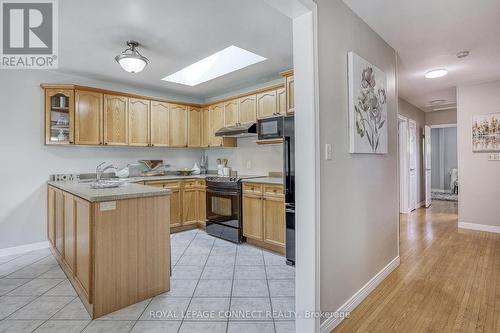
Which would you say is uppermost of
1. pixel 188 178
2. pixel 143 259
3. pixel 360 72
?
pixel 360 72

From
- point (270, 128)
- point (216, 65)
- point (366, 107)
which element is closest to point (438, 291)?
point (366, 107)

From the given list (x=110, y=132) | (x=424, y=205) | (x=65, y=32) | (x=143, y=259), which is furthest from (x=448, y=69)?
(x=110, y=132)

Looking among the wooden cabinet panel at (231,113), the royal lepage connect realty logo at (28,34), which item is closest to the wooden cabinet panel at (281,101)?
the wooden cabinet panel at (231,113)

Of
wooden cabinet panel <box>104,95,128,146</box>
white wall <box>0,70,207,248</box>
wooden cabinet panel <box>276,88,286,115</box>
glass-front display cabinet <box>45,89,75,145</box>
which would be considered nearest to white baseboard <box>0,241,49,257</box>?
white wall <box>0,70,207,248</box>

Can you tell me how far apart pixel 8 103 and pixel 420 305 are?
5207 millimetres

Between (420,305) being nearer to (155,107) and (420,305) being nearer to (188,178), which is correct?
(188,178)

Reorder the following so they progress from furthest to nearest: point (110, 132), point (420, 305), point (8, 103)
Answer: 1. point (110, 132)
2. point (8, 103)
3. point (420, 305)

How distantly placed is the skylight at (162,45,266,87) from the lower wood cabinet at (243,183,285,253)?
5.64 ft

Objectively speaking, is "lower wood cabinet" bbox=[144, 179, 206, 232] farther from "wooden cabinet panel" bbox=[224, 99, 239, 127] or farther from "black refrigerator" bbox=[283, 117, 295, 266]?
"black refrigerator" bbox=[283, 117, 295, 266]

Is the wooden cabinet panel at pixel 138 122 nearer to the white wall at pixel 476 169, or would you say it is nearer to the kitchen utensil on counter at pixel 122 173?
the kitchen utensil on counter at pixel 122 173

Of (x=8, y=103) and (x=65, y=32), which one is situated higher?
(x=65, y=32)

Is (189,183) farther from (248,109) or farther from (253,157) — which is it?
(248,109)

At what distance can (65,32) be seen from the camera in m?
2.69

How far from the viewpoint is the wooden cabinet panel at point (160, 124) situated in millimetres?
4570
